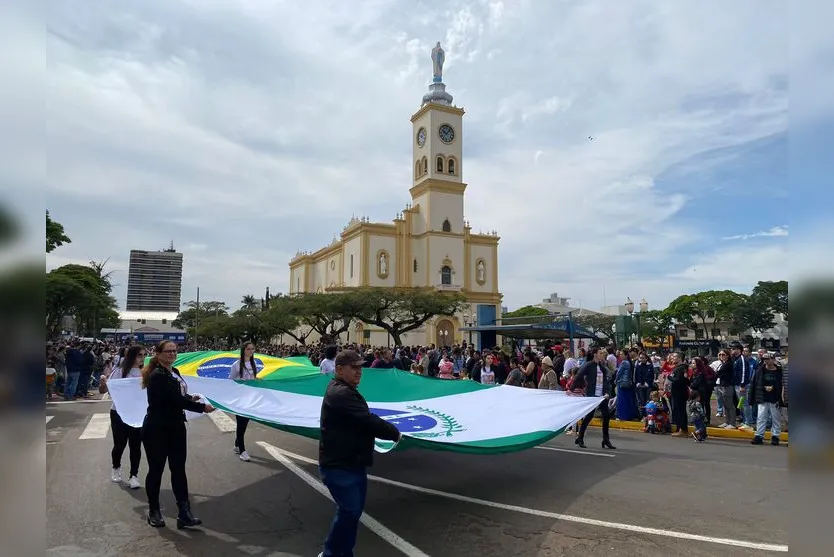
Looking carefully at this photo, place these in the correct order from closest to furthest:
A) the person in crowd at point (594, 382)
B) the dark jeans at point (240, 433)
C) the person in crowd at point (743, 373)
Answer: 1. the dark jeans at point (240, 433)
2. the person in crowd at point (594, 382)
3. the person in crowd at point (743, 373)

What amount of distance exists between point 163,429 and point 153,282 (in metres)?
184

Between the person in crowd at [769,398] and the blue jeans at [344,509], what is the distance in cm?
918

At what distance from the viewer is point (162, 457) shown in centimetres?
550

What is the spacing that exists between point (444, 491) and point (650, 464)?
3.52m

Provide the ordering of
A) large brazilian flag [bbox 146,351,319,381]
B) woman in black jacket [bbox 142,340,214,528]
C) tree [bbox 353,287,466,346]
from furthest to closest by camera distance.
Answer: tree [bbox 353,287,466,346], large brazilian flag [bbox 146,351,319,381], woman in black jacket [bbox 142,340,214,528]

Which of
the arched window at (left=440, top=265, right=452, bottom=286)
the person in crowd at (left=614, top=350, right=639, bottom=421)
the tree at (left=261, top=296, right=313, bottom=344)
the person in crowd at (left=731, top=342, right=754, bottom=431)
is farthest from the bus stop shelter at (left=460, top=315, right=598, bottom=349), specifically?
the arched window at (left=440, top=265, right=452, bottom=286)

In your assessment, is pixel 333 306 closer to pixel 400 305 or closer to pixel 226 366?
pixel 400 305

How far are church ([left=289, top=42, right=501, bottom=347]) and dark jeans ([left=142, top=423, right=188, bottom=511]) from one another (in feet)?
155

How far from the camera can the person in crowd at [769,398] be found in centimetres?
997

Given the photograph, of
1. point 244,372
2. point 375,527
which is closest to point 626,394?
point 244,372

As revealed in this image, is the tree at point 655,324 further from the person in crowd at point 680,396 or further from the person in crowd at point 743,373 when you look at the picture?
the person in crowd at point 680,396

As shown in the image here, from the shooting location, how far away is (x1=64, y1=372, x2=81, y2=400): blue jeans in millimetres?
17778

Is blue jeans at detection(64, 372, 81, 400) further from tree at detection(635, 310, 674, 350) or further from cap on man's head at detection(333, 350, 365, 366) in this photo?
tree at detection(635, 310, 674, 350)

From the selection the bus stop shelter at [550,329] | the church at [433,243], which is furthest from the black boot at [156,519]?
the church at [433,243]
